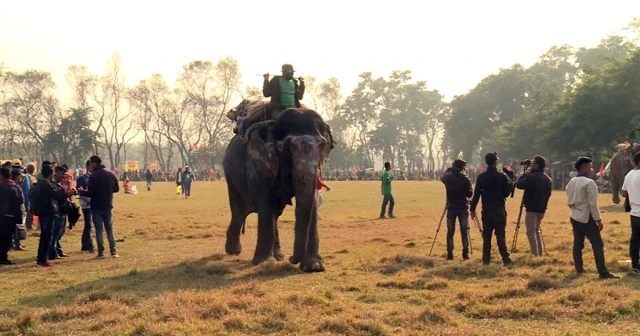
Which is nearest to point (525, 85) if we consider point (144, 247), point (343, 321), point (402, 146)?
point (402, 146)

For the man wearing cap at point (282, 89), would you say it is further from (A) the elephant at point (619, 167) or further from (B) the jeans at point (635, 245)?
(A) the elephant at point (619, 167)

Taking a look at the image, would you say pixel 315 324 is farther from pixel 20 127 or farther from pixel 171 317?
pixel 20 127

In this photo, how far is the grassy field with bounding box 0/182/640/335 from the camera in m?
7.32

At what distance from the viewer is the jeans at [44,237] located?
1291 centimetres

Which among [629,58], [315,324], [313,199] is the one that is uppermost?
[629,58]

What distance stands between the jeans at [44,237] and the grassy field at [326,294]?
15.9 inches

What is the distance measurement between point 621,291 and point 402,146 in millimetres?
110087

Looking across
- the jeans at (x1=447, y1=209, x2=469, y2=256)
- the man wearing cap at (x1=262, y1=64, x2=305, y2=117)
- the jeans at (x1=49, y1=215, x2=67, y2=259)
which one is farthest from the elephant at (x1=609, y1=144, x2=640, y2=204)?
the jeans at (x1=49, y1=215, x2=67, y2=259)

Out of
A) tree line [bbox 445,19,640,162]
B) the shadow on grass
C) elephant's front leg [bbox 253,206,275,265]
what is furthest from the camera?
tree line [bbox 445,19,640,162]

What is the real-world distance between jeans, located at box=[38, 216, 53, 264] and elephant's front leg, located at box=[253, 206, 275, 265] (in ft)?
13.8

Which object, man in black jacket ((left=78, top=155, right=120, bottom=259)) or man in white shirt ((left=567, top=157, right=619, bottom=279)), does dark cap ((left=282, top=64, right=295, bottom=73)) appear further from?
man in white shirt ((left=567, top=157, right=619, bottom=279))

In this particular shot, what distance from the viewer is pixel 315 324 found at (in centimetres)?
737

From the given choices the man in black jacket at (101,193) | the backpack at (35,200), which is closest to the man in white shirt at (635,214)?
the man in black jacket at (101,193)

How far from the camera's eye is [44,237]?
13.0 meters
